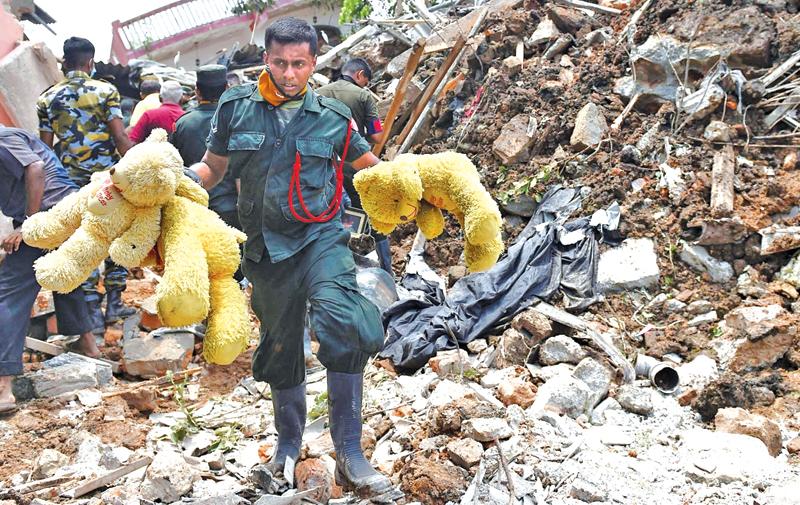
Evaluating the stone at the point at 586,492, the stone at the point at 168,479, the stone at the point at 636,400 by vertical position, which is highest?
the stone at the point at 168,479

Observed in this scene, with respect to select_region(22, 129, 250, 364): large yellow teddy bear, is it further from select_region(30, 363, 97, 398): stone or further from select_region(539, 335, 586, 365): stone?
select_region(539, 335, 586, 365): stone

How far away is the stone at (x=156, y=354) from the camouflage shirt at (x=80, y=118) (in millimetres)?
1359

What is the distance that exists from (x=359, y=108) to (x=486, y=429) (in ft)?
10.7

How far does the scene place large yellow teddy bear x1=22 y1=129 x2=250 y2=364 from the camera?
2.79 m

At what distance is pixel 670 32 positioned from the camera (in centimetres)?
779

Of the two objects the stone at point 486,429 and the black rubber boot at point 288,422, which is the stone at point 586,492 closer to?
the stone at point 486,429

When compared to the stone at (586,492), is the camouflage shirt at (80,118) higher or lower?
higher

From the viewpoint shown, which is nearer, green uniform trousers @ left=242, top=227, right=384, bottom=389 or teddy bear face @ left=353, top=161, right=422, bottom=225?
teddy bear face @ left=353, top=161, right=422, bottom=225

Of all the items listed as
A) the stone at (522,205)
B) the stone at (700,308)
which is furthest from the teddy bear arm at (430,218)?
the stone at (522,205)

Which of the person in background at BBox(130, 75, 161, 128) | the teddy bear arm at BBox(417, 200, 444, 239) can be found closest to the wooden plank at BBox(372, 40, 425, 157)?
the person in background at BBox(130, 75, 161, 128)

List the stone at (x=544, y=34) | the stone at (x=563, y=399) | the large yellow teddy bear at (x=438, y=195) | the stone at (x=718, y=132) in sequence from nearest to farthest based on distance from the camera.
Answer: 1. the large yellow teddy bear at (x=438, y=195)
2. the stone at (x=563, y=399)
3. the stone at (x=718, y=132)
4. the stone at (x=544, y=34)

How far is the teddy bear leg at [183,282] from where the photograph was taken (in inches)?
106

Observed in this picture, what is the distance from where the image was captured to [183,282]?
8.91 feet

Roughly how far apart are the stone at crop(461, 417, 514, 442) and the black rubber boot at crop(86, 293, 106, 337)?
3.32 m
